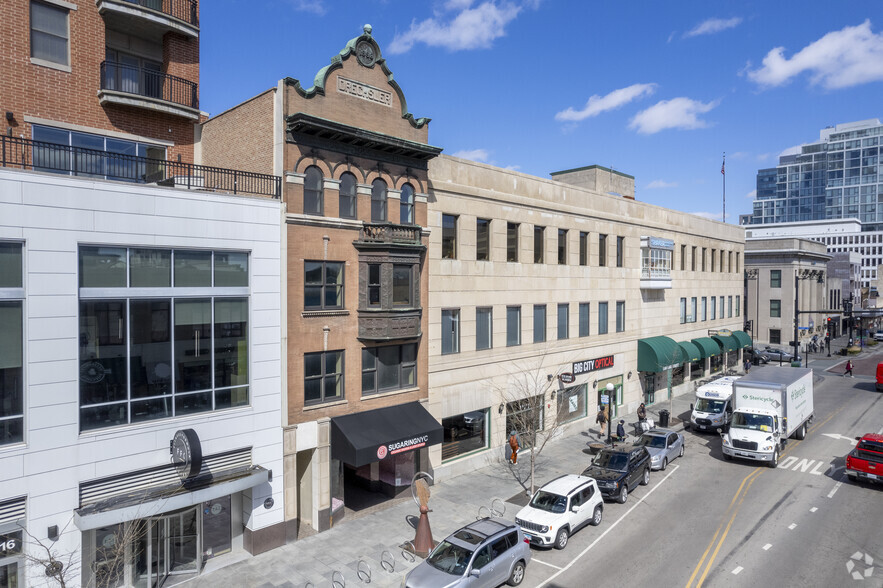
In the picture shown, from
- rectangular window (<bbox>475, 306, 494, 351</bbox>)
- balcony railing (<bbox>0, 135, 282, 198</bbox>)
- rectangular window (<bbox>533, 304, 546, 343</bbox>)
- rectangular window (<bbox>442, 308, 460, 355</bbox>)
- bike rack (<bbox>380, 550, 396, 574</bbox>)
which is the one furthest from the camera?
rectangular window (<bbox>533, 304, 546, 343</bbox>)

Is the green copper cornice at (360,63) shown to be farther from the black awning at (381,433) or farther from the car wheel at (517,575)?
the car wheel at (517,575)

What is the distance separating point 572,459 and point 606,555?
1005 cm

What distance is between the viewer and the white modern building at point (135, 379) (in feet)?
45.9

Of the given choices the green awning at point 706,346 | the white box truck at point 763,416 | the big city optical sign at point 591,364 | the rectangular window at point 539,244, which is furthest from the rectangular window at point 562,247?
the green awning at point 706,346

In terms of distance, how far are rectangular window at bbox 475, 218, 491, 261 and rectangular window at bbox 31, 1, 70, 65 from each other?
57.2 feet

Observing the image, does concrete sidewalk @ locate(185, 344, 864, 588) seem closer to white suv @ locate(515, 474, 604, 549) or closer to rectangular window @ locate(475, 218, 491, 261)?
white suv @ locate(515, 474, 604, 549)

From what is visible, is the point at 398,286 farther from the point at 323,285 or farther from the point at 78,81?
the point at 78,81

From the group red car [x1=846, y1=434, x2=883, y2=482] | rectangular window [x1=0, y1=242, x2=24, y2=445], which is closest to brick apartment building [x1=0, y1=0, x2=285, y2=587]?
rectangular window [x1=0, y1=242, x2=24, y2=445]

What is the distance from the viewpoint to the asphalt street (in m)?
16.5

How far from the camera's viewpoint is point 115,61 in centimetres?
2089

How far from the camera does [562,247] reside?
105ft

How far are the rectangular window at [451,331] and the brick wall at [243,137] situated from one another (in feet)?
32.9

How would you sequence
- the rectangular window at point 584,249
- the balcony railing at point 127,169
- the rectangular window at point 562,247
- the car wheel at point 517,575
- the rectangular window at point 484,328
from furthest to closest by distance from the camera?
1. the rectangular window at point 584,249
2. the rectangular window at point 562,247
3. the rectangular window at point 484,328
4. the balcony railing at point 127,169
5. the car wheel at point 517,575

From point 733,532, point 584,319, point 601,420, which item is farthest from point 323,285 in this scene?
point 601,420
